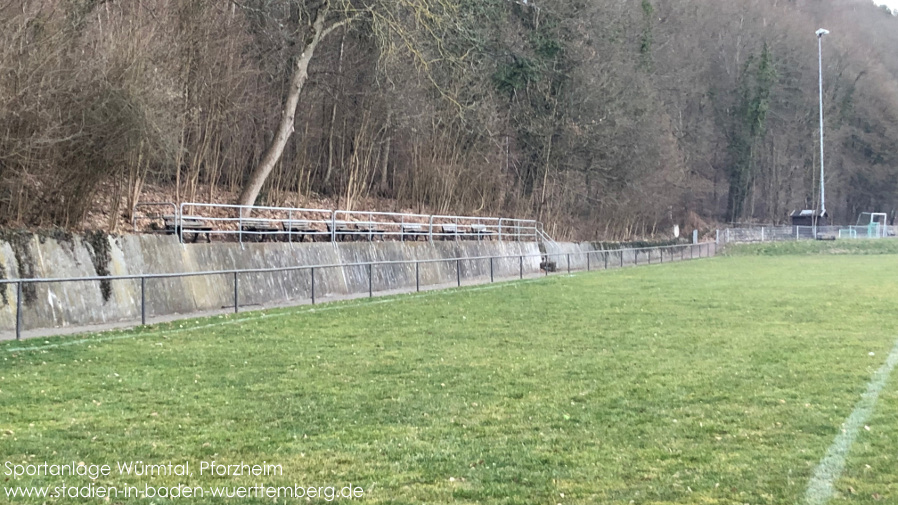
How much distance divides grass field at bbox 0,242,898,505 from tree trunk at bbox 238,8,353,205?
9.24 meters

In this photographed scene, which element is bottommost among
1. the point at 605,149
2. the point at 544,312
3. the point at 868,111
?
the point at 544,312

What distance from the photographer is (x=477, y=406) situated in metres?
7.56

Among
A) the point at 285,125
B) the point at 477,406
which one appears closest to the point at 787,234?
the point at 285,125

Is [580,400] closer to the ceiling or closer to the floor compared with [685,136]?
closer to the floor

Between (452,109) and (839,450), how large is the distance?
3204 centimetres

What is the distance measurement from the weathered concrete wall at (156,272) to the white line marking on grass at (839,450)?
38.1 ft

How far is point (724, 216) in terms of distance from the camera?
269ft

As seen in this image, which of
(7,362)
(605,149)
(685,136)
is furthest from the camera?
(685,136)

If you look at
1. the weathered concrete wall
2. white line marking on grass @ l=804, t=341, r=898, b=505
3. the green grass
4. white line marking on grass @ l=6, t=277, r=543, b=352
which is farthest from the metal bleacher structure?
the green grass

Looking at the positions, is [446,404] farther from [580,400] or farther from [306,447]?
[306,447]

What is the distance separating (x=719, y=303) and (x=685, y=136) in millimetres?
57844

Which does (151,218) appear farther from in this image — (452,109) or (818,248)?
(818,248)

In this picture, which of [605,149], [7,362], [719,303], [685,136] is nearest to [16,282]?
[7,362]

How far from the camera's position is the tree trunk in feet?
76.4
